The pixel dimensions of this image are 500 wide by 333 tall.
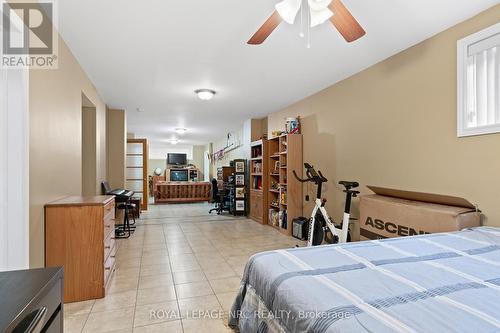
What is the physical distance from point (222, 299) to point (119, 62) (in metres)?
3.05

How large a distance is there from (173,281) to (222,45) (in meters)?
2.68

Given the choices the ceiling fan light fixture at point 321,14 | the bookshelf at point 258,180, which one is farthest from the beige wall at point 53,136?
the bookshelf at point 258,180

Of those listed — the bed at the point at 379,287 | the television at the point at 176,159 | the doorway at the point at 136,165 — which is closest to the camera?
the bed at the point at 379,287

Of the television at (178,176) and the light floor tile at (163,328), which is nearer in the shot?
the light floor tile at (163,328)

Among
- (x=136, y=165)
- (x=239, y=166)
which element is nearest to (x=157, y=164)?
(x=136, y=165)

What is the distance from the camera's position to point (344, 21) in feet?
6.23

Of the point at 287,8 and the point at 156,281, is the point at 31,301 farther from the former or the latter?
the point at 156,281

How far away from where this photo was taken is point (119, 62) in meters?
3.33

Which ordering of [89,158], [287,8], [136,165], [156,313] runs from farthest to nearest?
1. [136,165]
2. [89,158]
3. [156,313]
4. [287,8]

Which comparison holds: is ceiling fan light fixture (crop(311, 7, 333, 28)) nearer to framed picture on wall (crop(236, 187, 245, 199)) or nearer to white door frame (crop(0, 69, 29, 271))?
white door frame (crop(0, 69, 29, 271))

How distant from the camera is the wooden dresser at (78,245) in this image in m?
2.39

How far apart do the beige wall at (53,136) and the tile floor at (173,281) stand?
75 cm

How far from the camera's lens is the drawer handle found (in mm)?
736

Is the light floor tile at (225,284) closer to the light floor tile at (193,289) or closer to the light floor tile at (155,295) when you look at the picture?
the light floor tile at (193,289)
